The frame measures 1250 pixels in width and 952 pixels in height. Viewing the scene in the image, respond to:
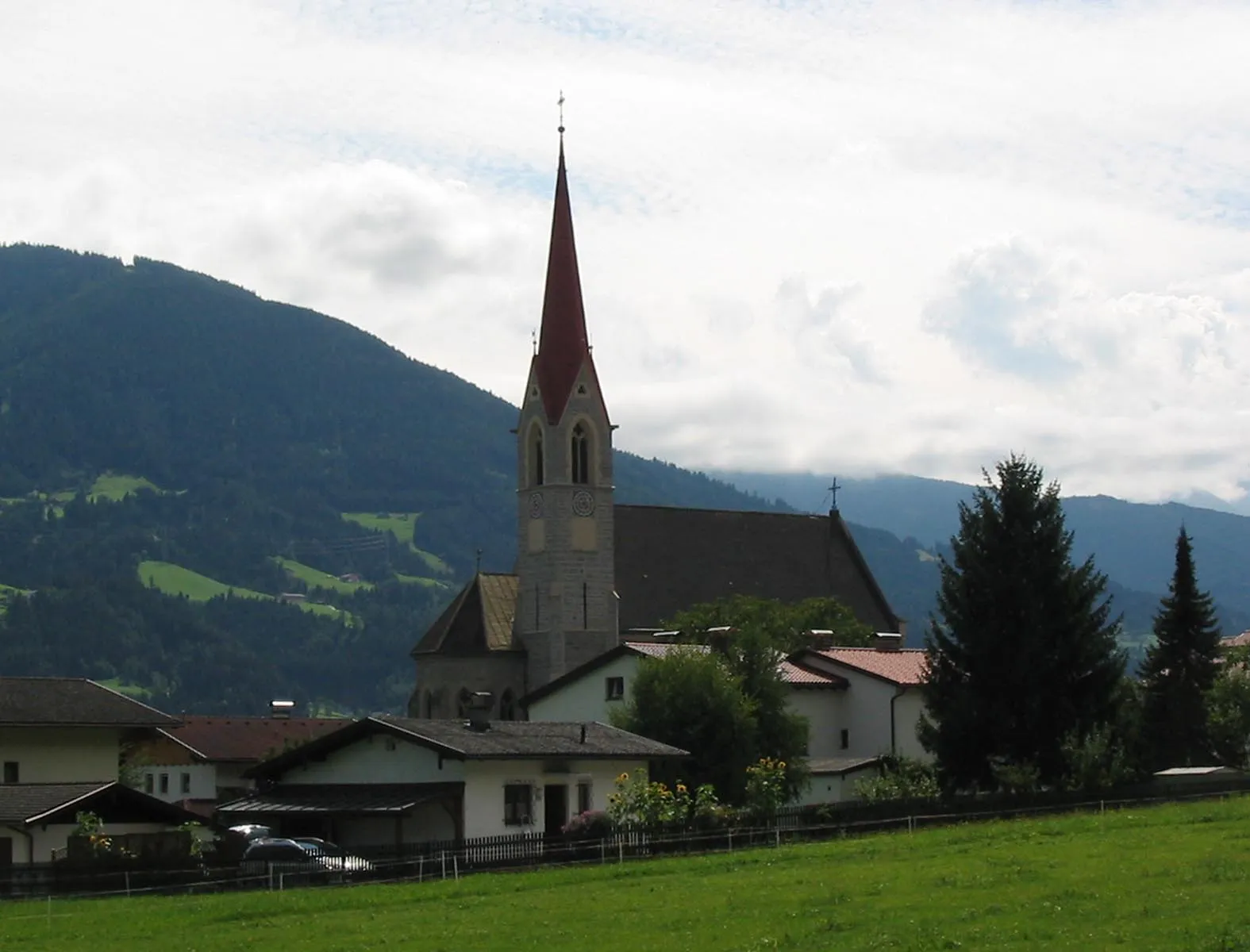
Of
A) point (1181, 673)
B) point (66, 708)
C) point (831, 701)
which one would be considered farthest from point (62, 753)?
point (1181, 673)

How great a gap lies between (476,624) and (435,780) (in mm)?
48472

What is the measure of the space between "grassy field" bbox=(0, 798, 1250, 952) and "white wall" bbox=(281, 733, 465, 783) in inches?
385

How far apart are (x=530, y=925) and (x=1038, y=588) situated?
29.1 m

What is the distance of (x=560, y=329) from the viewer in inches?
3942

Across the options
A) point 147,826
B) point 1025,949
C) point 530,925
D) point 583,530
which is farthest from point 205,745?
point 1025,949

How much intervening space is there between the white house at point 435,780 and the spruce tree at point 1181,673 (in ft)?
57.1

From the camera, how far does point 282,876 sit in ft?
130

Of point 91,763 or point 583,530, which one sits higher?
point 583,530

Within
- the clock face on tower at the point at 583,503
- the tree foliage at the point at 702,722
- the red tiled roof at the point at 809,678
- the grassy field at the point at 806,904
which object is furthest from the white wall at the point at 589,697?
the grassy field at the point at 806,904

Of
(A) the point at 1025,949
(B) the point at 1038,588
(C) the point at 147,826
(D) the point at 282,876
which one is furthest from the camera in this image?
(B) the point at 1038,588

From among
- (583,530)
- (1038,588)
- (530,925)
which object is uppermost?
(583,530)

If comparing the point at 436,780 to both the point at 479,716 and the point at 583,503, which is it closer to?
the point at 479,716

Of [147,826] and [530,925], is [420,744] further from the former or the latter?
[530,925]

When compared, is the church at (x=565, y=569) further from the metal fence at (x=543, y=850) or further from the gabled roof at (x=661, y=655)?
the metal fence at (x=543, y=850)
